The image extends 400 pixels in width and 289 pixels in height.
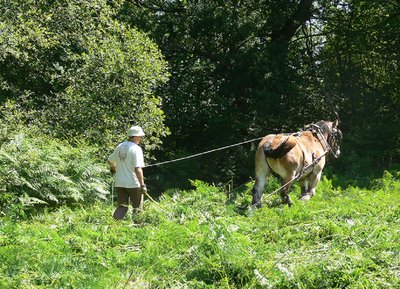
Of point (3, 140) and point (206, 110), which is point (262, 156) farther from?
point (206, 110)

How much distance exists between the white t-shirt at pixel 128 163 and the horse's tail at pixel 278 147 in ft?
8.05

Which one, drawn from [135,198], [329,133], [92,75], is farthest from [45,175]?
[329,133]

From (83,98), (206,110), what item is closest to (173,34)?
(206,110)

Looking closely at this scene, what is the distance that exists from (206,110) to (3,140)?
8542 mm

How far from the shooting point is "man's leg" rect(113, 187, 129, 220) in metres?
8.36

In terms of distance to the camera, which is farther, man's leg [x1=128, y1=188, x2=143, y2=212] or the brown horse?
the brown horse

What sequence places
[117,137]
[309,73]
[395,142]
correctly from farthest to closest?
[309,73] → [395,142] → [117,137]

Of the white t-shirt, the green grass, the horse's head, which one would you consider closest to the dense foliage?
the horse's head

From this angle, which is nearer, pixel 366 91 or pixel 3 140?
pixel 3 140

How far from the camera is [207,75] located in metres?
19.2

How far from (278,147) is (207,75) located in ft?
32.7

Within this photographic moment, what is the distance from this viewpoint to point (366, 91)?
771 inches

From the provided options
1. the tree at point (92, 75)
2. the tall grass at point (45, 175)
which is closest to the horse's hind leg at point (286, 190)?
the tall grass at point (45, 175)

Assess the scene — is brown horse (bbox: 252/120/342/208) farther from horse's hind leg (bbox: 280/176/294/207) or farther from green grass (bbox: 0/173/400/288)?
green grass (bbox: 0/173/400/288)
